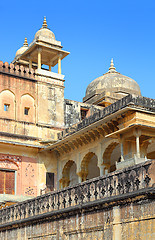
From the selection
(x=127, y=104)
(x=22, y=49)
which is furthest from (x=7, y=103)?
(x=22, y=49)

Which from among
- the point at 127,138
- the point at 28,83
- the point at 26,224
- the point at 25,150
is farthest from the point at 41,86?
the point at 26,224

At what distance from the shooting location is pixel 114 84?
22.7m

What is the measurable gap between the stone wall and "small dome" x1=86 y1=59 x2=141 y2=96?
44.2ft

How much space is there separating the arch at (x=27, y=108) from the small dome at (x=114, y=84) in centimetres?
531

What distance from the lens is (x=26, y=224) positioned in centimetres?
958

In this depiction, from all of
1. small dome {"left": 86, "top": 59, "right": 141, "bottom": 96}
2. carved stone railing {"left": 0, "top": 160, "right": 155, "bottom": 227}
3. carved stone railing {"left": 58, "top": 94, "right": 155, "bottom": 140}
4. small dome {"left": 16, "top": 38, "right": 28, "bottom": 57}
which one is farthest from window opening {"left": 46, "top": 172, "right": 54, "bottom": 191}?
small dome {"left": 16, "top": 38, "right": 28, "bottom": 57}

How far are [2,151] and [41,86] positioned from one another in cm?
356

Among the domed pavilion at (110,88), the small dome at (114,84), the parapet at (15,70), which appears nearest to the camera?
the parapet at (15,70)

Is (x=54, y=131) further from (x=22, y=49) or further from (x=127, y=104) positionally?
(x=22, y=49)

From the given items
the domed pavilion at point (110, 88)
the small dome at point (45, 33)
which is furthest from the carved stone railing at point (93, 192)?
the domed pavilion at point (110, 88)

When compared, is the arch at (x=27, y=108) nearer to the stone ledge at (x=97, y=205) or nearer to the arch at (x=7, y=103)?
the arch at (x=7, y=103)

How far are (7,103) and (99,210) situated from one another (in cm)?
1129

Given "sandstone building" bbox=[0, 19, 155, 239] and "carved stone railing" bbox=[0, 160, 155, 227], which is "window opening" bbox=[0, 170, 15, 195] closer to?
Answer: "sandstone building" bbox=[0, 19, 155, 239]

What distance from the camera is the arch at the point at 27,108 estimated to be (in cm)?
1812
